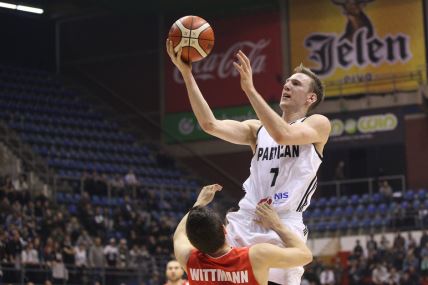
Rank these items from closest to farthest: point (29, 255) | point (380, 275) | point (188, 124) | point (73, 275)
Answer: point (29, 255)
point (73, 275)
point (380, 275)
point (188, 124)

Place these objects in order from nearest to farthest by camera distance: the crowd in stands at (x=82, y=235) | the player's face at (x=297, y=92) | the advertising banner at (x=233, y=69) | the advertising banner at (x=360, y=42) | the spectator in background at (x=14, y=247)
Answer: the player's face at (x=297, y=92) → the spectator in background at (x=14, y=247) → the crowd in stands at (x=82, y=235) → the advertising banner at (x=360, y=42) → the advertising banner at (x=233, y=69)

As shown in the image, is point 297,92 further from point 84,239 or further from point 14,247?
point 84,239

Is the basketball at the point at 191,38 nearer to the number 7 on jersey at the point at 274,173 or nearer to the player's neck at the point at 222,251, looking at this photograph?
the number 7 on jersey at the point at 274,173

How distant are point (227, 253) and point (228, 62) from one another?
3100 cm

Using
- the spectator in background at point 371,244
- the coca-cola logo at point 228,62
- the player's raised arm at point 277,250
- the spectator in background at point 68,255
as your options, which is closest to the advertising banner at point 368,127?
the coca-cola logo at point 228,62

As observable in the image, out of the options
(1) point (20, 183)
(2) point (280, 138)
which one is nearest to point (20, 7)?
(1) point (20, 183)

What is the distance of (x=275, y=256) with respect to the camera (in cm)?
624

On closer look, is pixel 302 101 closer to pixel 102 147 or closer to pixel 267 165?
pixel 267 165

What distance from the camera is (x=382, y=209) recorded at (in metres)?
29.7

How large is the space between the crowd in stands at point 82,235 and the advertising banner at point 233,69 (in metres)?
6.58

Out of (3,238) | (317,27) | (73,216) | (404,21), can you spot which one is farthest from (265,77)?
(3,238)

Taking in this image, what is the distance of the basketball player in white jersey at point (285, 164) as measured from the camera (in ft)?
21.9

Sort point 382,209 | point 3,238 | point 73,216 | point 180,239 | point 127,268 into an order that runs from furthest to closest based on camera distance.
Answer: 1. point 382,209
2. point 73,216
3. point 127,268
4. point 3,238
5. point 180,239

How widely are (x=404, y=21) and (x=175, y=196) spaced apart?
1001 cm
